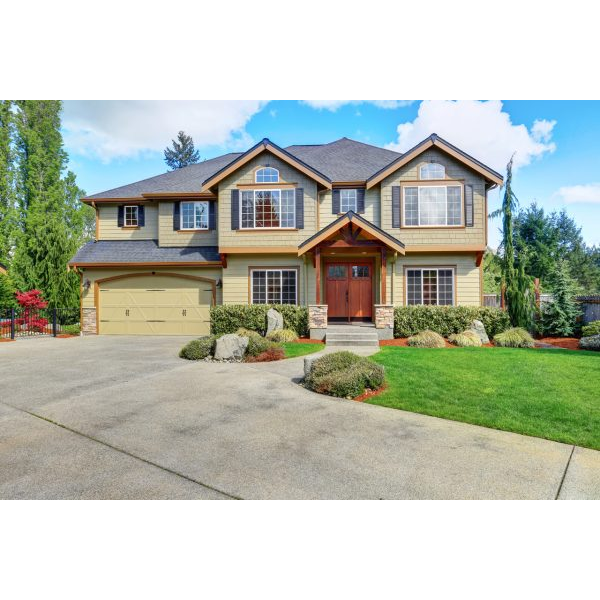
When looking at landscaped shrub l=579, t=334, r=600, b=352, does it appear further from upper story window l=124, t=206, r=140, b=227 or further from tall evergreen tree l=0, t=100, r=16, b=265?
tall evergreen tree l=0, t=100, r=16, b=265

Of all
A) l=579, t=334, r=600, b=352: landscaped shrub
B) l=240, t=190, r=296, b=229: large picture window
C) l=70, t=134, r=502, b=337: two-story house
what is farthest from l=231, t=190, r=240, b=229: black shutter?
l=579, t=334, r=600, b=352: landscaped shrub

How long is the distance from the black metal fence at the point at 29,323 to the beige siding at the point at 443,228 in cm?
1494

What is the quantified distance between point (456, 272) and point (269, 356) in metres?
8.61

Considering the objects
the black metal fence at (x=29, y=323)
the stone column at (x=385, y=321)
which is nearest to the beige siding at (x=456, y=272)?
the stone column at (x=385, y=321)

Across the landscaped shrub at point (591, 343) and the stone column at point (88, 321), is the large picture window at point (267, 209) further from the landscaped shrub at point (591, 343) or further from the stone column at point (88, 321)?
the landscaped shrub at point (591, 343)

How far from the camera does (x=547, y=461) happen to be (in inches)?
148

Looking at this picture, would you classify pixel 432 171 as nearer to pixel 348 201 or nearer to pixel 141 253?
pixel 348 201

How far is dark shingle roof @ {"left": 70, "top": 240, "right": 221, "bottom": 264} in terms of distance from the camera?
15.0 m

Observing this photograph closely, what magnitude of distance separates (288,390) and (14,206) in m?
27.2

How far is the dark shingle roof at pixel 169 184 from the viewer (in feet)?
52.6

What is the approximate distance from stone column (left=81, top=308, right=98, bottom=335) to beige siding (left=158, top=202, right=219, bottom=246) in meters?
4.11

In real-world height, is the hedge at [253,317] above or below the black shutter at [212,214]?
below
